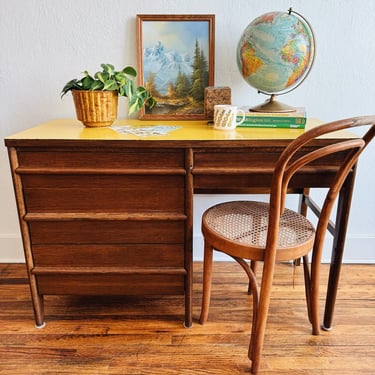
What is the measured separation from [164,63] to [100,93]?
420 millimetres

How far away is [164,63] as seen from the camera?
62.4 inches

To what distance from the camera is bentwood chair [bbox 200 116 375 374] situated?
0.99 m

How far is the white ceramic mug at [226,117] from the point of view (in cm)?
128

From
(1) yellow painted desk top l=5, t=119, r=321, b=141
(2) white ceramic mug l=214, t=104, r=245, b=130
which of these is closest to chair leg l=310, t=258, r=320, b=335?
(1) yellow painted desk top l=5, t=119, r=321, b=141

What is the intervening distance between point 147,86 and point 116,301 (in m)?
1.03

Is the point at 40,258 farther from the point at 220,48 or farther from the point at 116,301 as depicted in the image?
the point at 220,48

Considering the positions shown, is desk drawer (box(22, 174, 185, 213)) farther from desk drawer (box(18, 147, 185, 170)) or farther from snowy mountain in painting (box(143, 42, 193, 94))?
snowy mountain in painting (box(143, 42, 193, 94))

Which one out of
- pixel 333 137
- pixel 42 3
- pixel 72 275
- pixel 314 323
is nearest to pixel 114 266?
pixel 72 275

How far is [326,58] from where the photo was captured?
1.60 metres

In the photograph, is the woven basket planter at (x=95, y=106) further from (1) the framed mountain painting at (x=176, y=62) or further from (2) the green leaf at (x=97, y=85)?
(1) the framed mountain painting at (x=176, y=62)

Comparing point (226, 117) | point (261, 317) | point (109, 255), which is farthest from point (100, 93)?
point (261, 317)

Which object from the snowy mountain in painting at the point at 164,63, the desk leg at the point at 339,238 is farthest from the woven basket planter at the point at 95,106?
the desk leg at the point at 339,238

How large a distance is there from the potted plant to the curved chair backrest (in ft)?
Result: 2.24

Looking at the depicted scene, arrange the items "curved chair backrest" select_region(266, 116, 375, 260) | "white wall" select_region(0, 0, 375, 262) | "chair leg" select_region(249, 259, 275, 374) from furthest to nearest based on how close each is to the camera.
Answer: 1. "white wall" select_region(0, 0, 375, 262)
2. "chair leg" select_region(249, 259, 275, 374)
3. "curved chair backrest" select_region(266, 116, 375, 260)
